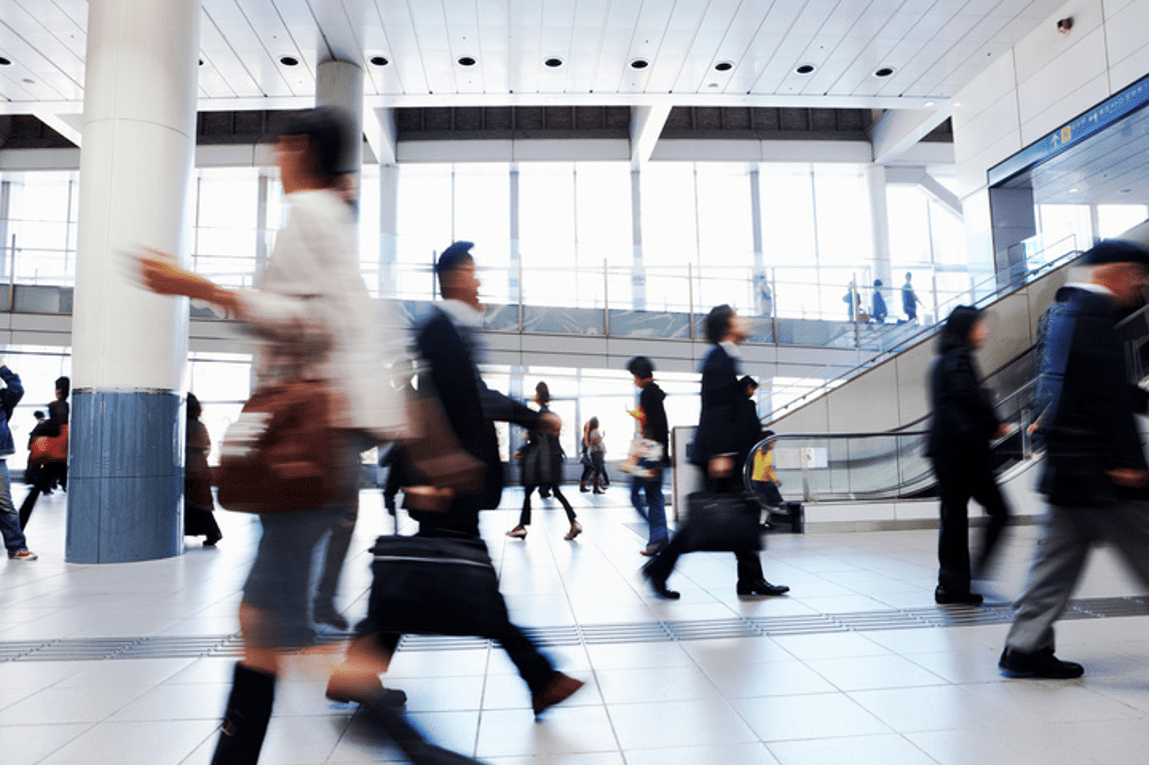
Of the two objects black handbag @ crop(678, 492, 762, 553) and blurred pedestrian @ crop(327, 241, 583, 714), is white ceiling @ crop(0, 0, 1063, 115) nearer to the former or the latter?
black handbag @ crop(678, 492, 762, 553)

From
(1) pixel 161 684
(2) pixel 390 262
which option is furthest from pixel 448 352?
(2) pixel 390 262

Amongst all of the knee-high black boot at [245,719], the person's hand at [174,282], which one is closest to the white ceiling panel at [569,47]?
the person's hand at [174,282]

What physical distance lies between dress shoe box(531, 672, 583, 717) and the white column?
17.1 feet

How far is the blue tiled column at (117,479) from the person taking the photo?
243 inches

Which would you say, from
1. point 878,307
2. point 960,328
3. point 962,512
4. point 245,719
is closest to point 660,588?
point 962,512

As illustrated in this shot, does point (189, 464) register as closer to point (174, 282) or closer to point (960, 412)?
point (174, 282)

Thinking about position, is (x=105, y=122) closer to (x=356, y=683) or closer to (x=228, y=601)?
(x=228, y=601)

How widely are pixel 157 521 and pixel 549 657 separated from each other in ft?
17.3

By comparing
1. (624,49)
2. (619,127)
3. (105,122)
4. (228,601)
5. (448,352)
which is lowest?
(228,601)

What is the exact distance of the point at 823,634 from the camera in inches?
143

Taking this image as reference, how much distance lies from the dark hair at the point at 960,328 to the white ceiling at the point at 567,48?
365 inches

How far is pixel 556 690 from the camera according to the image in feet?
8.09

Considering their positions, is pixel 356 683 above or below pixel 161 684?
above

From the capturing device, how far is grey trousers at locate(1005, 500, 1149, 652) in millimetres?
2629
